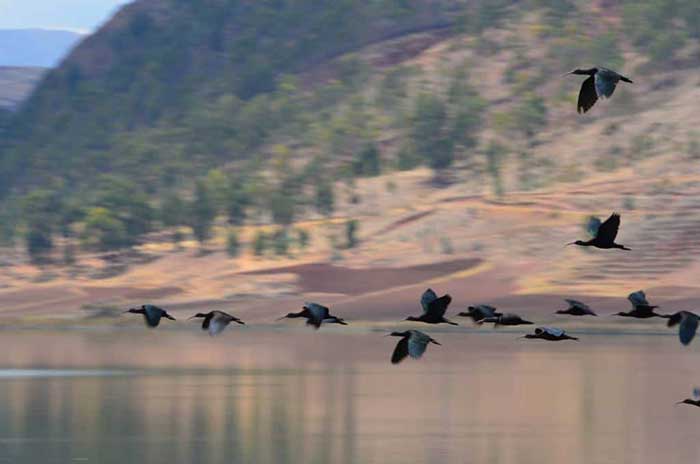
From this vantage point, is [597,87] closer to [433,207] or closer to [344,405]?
[344,405]

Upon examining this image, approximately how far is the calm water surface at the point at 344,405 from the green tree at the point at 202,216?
4951 centimetres

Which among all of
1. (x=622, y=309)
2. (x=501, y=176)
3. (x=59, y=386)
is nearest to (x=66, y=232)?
(x=501, y=176)

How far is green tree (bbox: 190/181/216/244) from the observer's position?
167m

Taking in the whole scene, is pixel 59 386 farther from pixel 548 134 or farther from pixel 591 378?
pixel 548 134

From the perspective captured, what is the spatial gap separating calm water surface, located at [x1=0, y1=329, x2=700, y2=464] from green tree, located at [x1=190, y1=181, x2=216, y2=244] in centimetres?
4951

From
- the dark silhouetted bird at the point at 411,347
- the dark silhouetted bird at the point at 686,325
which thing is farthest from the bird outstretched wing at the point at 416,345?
the dark silhouetted bird at the point at 686,325

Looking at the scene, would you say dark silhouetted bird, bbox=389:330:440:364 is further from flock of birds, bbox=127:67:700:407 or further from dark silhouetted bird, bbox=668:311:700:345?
dark silhouetted bird, bbox=668:311:700:345

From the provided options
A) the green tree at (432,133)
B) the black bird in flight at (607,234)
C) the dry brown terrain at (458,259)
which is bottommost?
the black bird in flight at (607,234)

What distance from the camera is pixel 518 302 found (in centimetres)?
14262

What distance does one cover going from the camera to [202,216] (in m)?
167

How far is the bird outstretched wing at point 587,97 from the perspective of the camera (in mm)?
25828

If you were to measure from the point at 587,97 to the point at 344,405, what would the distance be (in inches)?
1838

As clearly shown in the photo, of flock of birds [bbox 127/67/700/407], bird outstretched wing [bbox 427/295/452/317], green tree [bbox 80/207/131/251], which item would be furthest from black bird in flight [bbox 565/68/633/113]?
green tree [bbox 80/207/131/251]

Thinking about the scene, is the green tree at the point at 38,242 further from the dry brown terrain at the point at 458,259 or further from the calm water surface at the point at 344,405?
the calm water surface at the point at 344,405
